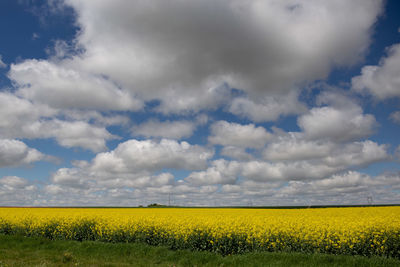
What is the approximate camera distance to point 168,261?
13234 mm

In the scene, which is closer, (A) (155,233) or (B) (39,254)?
(B) (39,254)

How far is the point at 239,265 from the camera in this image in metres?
11.7

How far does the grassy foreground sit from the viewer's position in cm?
1162

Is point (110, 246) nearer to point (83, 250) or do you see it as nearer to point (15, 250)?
point (83, 250)

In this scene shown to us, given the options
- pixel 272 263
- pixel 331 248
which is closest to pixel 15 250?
pixel 272 263

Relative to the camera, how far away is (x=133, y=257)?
14.0 metres

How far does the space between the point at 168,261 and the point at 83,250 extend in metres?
5.45

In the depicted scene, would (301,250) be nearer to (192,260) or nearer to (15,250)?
(192,260)

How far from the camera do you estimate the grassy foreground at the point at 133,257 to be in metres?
11.6

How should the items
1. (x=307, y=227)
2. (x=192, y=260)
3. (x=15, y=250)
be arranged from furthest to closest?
(x=15, y=250), (x=307, y=227), (x=192, y=260)

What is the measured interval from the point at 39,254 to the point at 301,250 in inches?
531

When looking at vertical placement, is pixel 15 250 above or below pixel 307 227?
below

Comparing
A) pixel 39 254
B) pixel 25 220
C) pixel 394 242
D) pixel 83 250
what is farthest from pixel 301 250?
pixel 25 220

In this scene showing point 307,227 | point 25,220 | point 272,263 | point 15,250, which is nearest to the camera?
point 272,263
